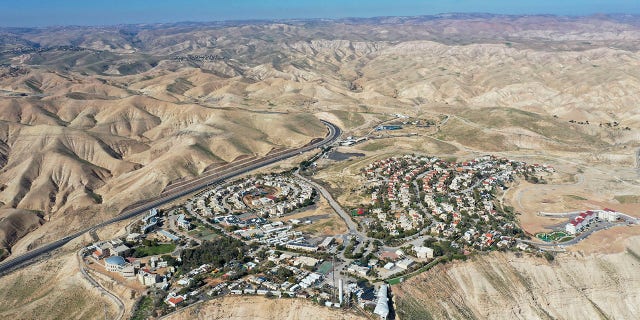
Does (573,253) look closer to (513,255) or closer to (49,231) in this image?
(513,255)

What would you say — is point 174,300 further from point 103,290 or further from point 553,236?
point 553,236

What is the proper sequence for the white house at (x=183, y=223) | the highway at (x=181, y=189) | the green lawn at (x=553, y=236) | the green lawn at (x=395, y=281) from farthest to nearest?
the white house at (x=183, y=223) → the highway at (x=181, y=189) → the green lawn at (x=553, y=236) → the green lawn at (x=395, y=281)

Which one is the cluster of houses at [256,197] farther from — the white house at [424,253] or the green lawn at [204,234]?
the white house at [424,253]

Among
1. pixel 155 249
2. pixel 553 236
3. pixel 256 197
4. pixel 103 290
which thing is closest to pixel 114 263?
pixel 103 290

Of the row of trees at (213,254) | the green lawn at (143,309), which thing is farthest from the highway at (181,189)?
the green lawn at (143,309)

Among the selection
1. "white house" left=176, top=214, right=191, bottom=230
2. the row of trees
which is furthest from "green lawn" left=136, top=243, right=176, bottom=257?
"white house" left=176, top=214, right=191, bottom=230

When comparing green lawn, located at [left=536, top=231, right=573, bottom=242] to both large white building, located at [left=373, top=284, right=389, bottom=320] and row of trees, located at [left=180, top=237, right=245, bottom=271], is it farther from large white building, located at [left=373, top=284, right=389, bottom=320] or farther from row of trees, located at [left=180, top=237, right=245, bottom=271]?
row of trees, located at [left=180, top=237, right=245, bottom=271]

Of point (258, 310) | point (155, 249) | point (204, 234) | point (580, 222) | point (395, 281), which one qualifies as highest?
point (258, 310)
